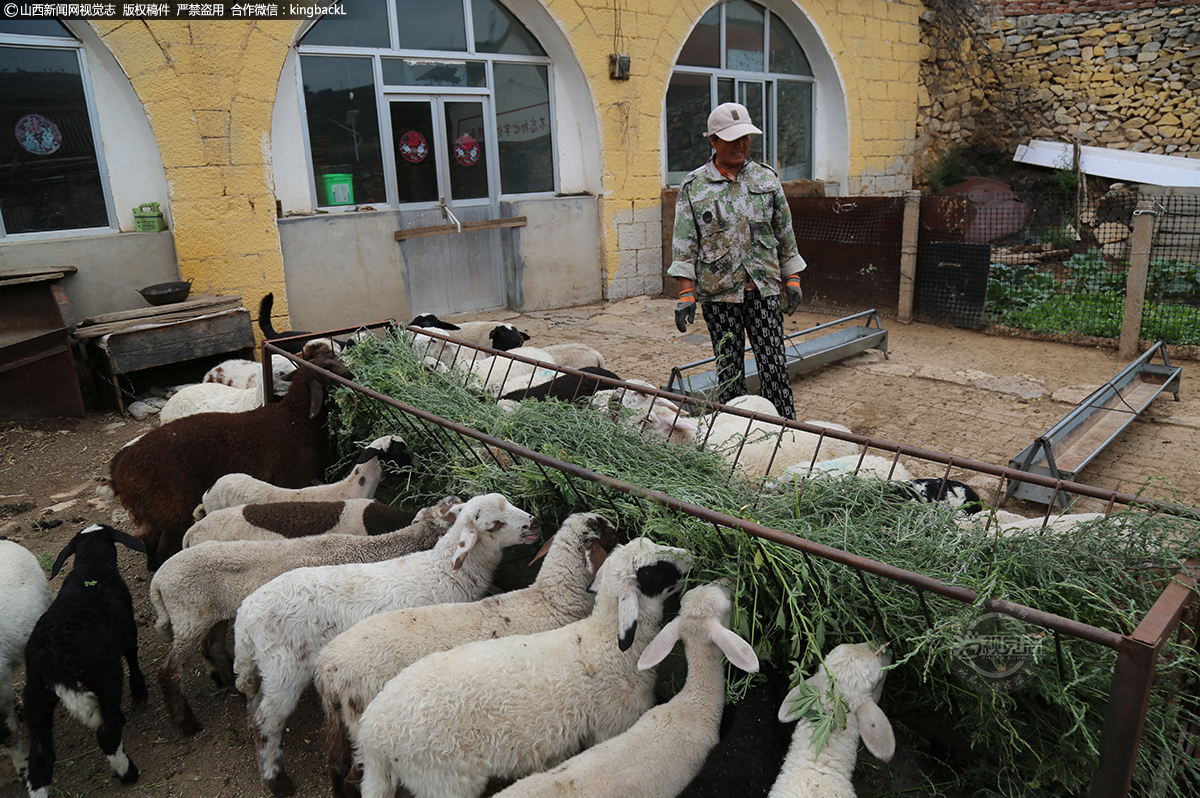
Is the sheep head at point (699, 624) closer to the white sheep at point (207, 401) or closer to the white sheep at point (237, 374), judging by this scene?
the white sheep at point (207, 401)

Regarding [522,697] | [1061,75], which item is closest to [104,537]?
[522,697]

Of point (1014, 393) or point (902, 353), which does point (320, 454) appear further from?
point (902, 353)

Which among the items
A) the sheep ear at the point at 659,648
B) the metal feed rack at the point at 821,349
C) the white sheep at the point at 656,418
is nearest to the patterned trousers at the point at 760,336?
the metal feed rack at the point at 821,349

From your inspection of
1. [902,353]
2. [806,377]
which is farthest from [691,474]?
[902,353]

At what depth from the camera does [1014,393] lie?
641 centimetres

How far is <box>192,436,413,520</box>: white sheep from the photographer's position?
141 inches

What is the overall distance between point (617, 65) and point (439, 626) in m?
9.18

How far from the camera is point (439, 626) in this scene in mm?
2416

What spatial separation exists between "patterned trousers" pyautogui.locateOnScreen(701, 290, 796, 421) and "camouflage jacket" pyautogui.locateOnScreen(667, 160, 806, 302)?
0.11 meters

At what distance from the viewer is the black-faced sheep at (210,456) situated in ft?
12.0

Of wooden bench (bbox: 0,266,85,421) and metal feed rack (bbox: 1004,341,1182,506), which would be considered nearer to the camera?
metal feed rack (bbox: 1004,341,1182,506)

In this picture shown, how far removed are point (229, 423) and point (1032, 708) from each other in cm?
368

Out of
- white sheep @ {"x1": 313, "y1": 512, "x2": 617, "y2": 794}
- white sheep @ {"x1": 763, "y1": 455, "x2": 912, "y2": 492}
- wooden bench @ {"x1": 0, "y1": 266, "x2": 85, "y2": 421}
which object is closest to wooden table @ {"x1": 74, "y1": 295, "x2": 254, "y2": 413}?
wooden bench @ {"x1": 0, "y1": 266, "x2": 85, "y2": 421}

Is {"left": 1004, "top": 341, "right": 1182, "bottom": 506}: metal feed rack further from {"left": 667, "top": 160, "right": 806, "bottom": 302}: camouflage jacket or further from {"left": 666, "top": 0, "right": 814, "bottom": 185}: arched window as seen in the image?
{"left": 666, "top": 0, "right": 814, "bottom": 185}: arched window
